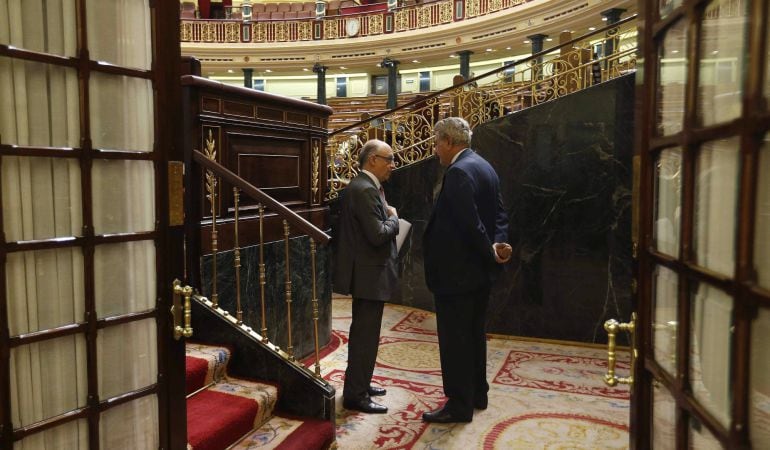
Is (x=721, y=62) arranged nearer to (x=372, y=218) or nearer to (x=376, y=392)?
(x=372, y=218)

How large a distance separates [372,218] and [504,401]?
134cm

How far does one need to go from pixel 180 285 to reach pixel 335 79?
19542 mm

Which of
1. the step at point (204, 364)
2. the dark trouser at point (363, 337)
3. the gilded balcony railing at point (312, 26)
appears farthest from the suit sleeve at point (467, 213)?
the gilded balcony railing at point (312, 26)

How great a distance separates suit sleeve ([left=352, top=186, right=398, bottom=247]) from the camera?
121 inches

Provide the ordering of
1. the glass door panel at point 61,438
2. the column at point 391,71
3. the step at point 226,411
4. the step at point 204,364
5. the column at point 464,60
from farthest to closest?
the column at point 391,71
the column at point 464,60
the step at point 204,364
the step at point 226,411
the glass door panel at point 61,438

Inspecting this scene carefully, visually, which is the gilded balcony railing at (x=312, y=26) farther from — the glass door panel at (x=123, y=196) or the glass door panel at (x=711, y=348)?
the glass door panel at (x=711, y=348)

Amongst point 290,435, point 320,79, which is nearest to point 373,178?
point 290,435

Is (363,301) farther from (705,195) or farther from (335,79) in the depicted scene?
(335,79)

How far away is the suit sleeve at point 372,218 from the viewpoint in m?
3.07

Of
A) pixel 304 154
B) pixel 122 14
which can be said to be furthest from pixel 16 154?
pixel 304 154

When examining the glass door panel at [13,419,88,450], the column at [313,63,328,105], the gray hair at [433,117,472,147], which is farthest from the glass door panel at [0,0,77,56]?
the column at [313,63,328,105]

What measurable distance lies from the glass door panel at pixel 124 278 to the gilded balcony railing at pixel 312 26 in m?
15.3

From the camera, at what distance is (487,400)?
11.1 ft

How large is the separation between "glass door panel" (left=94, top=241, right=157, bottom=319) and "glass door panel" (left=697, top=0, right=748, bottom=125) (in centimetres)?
142
